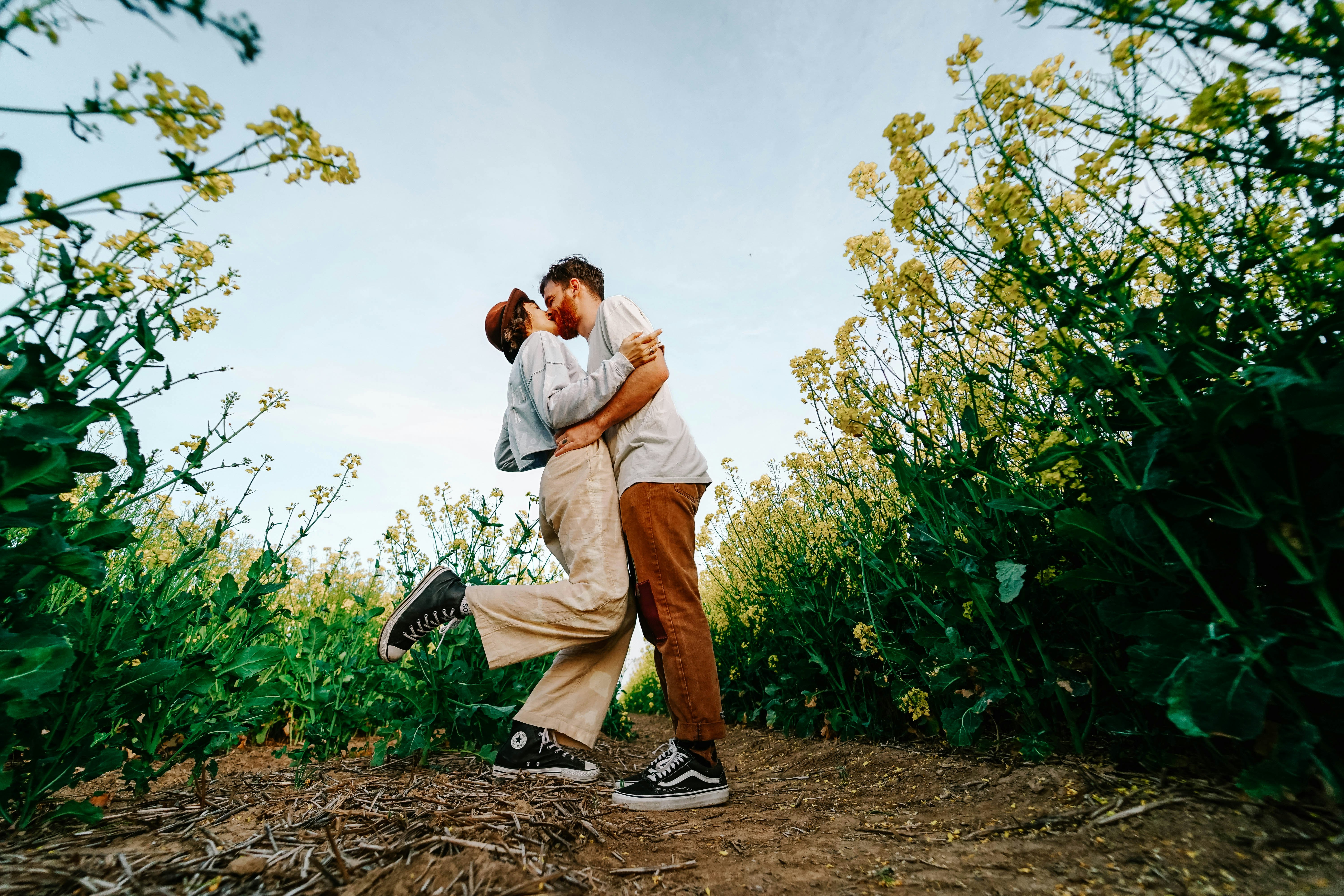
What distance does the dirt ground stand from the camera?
1.20 m

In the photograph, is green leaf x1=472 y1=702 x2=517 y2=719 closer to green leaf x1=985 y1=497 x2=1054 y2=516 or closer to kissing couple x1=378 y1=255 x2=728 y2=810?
kissing couple x1=378 y1=255 x2=728 y2=810

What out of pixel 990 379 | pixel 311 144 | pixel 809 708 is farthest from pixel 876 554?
pixel 311 144

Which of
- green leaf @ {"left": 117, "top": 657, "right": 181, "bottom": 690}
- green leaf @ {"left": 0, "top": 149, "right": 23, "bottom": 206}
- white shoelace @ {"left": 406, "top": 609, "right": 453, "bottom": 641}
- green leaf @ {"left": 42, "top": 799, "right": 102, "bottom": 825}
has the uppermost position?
green leaf @ {"left": 0, "top": 149, "right": 23, "bottom": 206}

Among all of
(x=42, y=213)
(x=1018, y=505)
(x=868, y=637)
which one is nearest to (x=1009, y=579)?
(x=1018, y=505)

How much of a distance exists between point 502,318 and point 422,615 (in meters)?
1.56

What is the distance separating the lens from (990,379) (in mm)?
2311

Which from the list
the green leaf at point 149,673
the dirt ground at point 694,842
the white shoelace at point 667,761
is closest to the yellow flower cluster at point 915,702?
the dirt ground at point 694,842

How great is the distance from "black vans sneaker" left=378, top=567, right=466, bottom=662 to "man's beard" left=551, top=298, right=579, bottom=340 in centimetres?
134

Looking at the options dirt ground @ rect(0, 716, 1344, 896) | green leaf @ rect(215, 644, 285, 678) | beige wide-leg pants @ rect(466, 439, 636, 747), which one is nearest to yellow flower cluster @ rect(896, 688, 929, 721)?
dirt ground @ rect(0, 716, 1344, 896)

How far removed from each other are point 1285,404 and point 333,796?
2.73m

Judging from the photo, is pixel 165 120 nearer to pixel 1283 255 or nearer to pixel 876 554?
pixel 1283 255

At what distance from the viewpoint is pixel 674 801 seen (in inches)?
84.4

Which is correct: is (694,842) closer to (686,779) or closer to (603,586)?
(686,779)

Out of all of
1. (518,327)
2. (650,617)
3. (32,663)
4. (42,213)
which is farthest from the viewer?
(518,327)
